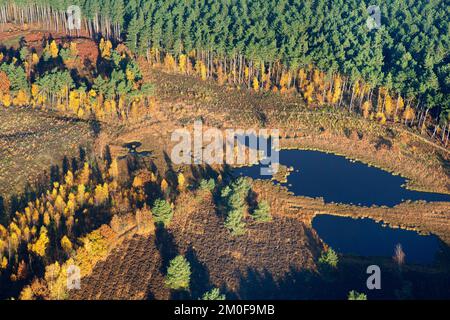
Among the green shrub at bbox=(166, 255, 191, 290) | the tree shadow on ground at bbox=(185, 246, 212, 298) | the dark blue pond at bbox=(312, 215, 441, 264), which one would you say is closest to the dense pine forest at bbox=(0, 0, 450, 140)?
the dark blue pond at bbox=(312, 215, 441, 264)

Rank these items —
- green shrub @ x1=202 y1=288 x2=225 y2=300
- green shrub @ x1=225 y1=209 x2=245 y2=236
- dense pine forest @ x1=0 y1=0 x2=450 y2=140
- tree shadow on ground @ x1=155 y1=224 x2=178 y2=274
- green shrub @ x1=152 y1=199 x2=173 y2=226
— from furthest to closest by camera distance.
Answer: dense pine forest @ x1=0 y1=0 x2=450 y2=140 → green shrub @ x1=225 y1=209 x2=245 y2=236 → green shrub @ x1=152 y1=199 x2=173 y2=226 → tree shadow on ground @ x1=155 y1=224 x2=178 y2=274 → green shrub @ x1=202 y1=288 x2=225 y2=300

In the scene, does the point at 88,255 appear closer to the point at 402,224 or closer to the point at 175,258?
the point at 175,258

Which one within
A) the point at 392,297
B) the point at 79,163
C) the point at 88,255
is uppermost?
the point at 79,163

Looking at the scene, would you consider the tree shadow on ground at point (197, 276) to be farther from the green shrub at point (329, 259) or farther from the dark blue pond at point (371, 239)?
the dark blue pond at point (371, 239)

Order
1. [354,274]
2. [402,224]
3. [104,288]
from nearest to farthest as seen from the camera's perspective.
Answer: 1. [104,288]
2. [354,274]
3. [402,224]

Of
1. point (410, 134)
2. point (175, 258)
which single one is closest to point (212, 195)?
point (175, 258)

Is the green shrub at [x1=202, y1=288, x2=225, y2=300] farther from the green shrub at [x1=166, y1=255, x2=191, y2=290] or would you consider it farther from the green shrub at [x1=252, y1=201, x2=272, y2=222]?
the green shrub at [x1=252, y1=201, x2=272, y2=222]
